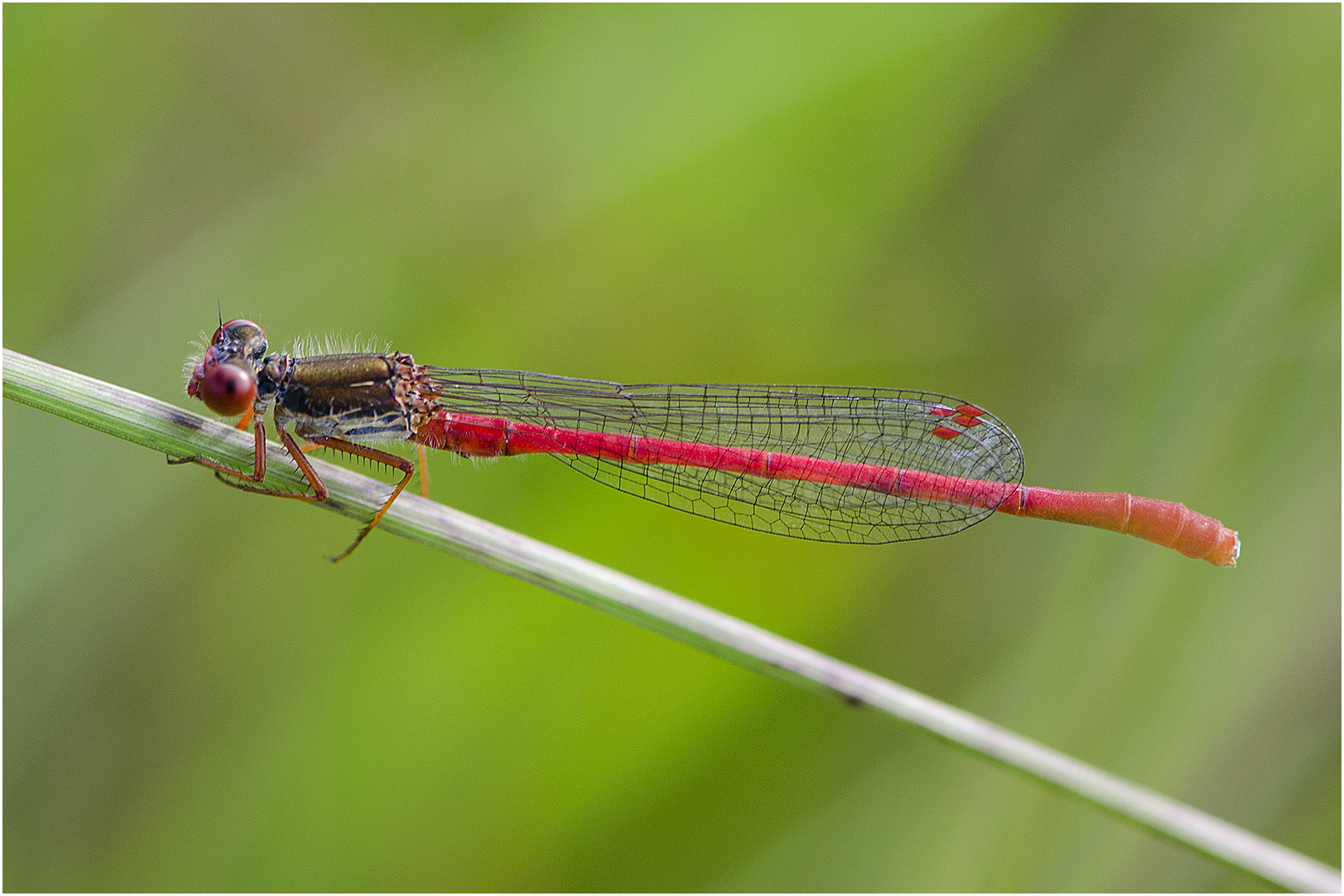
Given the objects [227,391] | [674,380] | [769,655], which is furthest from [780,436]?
[227,391]

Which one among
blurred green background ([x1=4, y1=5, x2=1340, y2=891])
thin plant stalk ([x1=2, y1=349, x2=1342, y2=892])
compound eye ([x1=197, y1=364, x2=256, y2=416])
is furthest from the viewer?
blurred green background ([x1=4, y1=5, x2=1340, y2=891])

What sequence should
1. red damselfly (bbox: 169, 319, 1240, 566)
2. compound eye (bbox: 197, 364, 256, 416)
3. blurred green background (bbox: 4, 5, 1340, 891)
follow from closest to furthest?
1. compound eye (bbox: 197, 364, 256, 416)
2. red damselfly (bbox: 169, 319, 1240, 566)
3. blurred green background (bbox: 4, 5, 1340, 891)

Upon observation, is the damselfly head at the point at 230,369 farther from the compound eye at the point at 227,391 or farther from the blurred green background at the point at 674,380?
the blurred green background at the point at 674,380

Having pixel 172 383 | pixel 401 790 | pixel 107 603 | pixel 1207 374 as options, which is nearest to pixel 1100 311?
pixel 1207 374

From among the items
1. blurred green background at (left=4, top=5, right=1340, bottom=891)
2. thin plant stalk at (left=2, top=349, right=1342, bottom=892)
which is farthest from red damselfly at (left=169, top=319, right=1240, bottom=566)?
thin plant stalk at (left=2, top=349, right=1342, bottom=892)

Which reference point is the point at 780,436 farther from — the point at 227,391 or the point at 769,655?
the point at 227,391

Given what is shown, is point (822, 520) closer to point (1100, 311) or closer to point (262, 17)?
point (1100, 311)

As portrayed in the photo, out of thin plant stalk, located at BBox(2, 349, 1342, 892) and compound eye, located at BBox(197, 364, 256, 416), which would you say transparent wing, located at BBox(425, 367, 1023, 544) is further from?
thin plant stalk, located at BBox(2, 349, 1342, 892)

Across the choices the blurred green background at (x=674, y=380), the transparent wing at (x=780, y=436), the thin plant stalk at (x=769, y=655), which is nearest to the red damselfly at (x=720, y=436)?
the transparent wing at (x=780, y=436)
